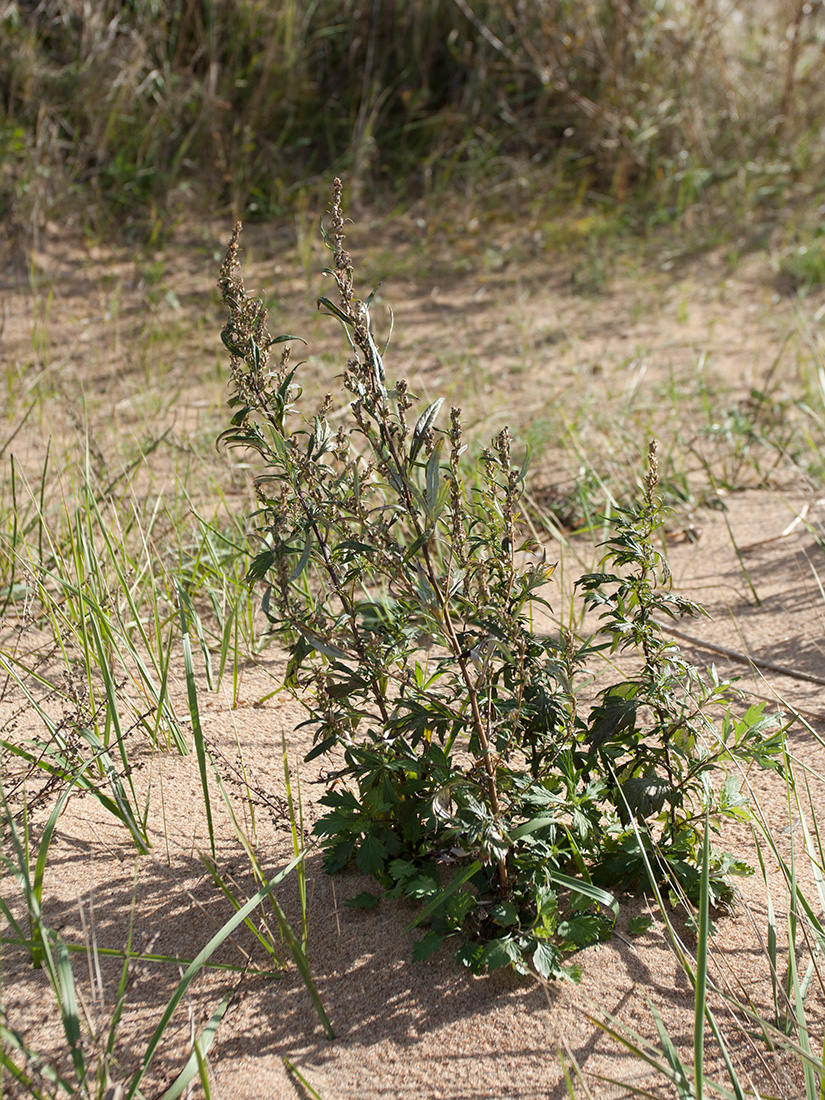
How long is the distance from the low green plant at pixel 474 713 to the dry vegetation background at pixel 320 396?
0.11 meters

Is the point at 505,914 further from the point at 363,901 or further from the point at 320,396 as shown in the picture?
the point at 320,396

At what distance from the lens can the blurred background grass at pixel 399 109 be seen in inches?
220

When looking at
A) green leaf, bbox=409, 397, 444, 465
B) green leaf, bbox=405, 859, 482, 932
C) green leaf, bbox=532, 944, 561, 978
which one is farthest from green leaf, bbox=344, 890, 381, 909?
green leaf, bbox=409, 397, 444, 465

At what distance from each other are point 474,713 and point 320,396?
312 centimetres

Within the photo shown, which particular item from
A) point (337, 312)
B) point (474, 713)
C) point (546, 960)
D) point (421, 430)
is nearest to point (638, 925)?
point (546, 960)

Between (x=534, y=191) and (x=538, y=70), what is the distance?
0.69 m

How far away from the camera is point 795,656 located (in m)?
2.38

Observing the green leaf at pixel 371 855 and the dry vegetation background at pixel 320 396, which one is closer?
the dry vegetation background at pixel 320 396

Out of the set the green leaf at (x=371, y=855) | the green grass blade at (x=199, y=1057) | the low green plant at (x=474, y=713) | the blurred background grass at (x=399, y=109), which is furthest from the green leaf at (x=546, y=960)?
the blurred background grass at (x=399, y=109)

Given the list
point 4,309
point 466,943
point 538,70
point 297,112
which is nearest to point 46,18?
point 297,112

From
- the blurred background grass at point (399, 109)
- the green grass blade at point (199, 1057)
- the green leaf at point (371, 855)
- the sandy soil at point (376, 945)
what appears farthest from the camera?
the blurred background grass at point (399, 109)

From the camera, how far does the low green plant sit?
137 cm

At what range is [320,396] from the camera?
4.33 m

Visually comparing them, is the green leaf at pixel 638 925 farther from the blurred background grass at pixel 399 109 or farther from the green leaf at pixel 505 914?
the blurred background grass at pixel 399 109
